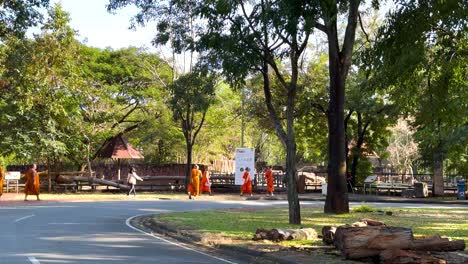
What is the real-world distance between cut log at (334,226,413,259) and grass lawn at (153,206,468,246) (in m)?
2.35

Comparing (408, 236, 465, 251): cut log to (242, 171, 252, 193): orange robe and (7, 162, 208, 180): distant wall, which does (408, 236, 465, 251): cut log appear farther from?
(7, 162, 208, 180): distant wall

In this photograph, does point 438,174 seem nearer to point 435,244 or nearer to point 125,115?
point 125,115

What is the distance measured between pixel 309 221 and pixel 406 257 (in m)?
8.78

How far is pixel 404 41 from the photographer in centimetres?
1212

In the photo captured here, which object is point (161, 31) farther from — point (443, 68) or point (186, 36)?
point (443, 68)

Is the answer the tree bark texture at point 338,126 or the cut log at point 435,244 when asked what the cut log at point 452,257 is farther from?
the tree bark texture at point 338,126

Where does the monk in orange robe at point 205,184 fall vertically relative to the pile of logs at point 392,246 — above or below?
above

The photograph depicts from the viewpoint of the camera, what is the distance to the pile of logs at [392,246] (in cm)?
979

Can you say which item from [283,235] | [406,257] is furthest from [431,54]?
[406,257]

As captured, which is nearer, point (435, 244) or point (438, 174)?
point (435, 244)

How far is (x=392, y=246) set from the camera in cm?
1003

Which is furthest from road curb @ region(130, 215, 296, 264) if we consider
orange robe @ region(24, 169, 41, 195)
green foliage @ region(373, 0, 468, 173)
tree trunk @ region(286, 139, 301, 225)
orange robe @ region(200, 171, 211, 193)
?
orange robe @ region(200, 171, 211, 193)

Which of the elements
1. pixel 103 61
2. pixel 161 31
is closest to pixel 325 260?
pixel 161 31

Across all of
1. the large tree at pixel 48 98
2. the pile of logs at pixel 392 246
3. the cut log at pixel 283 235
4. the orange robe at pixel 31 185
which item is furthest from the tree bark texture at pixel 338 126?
the large tree at pixel 48 98
